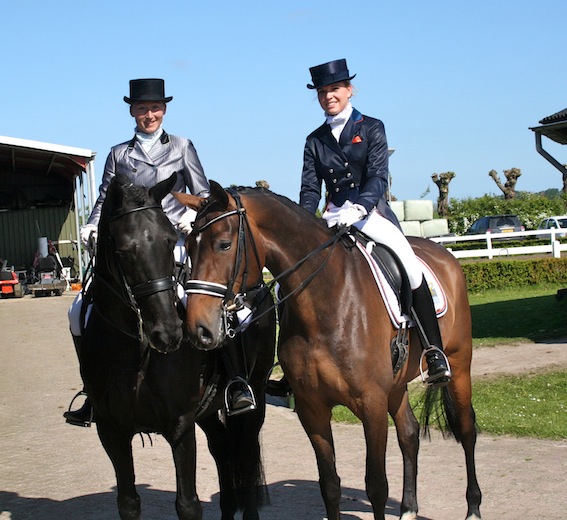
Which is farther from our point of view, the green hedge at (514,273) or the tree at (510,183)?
the tree at (510,183)

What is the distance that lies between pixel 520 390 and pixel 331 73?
633 cm

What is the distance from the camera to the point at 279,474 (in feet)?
27.0

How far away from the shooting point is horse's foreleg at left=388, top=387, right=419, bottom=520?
6.64 metres

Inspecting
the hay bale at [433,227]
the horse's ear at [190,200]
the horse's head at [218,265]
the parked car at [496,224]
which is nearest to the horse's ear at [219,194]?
the horse's head at [218,265]

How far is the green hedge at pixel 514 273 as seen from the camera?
25219 mm

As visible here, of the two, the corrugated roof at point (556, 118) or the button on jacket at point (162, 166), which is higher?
the corrugated roof at point (556, 118)

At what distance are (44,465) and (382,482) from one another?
181 inches

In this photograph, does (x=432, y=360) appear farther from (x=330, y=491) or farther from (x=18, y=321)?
(x=18, y=321)

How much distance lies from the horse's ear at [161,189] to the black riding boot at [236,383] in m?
1.17

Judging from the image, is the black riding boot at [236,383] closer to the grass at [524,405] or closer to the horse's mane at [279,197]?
the horse's mane at [279,197]

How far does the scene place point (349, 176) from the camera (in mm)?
6305

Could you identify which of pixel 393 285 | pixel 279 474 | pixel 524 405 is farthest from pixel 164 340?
pixel 524 405

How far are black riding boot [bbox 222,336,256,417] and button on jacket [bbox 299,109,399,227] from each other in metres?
1.15

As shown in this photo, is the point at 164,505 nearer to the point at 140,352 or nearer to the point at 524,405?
the point at 140,352
